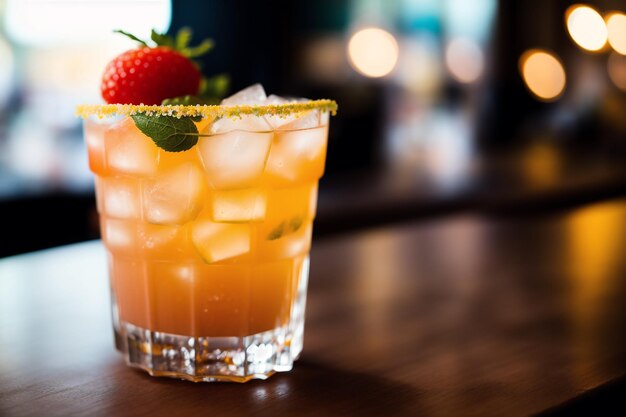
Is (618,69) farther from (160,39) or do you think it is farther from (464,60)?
(160,39)

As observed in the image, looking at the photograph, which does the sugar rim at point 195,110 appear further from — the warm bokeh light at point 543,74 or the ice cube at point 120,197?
the warm bokeh light at point 543,74

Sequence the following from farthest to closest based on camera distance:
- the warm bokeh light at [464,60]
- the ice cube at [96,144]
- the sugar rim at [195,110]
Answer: the warm bokeh light at [464,60] < the ice cube at [96,144] < the sugar rim at [195,110]

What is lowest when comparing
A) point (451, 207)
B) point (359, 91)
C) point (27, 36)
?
point (451, 207)

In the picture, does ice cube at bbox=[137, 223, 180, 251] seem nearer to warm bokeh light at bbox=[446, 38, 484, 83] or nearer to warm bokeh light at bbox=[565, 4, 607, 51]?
warm bokeh light at bbox=[565, 4, 607, 51]

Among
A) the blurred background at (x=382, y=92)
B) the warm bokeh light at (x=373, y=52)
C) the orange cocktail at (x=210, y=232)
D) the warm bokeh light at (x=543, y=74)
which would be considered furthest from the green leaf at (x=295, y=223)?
the warm bokeh light at (x=543, y=74)

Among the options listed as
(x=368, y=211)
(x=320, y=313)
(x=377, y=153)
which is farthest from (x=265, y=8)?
(x=320, y=313)

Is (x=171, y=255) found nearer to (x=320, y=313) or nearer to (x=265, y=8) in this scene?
(x=320, y=313)
